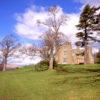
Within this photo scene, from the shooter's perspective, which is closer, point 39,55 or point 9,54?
point 39,55

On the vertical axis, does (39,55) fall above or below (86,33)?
below

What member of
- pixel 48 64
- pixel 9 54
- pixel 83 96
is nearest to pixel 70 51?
Result: pixel 9 54

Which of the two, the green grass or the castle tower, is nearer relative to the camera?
the green grass

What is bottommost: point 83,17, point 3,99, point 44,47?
point 3,99

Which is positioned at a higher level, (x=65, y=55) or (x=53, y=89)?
(x=65, y=55)

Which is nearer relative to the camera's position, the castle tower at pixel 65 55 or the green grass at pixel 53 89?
the green grass at pixel 53 89

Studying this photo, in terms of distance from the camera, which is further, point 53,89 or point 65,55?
point 65,55

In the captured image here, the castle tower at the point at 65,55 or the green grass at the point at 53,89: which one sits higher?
the castle tower at the point at 65,55

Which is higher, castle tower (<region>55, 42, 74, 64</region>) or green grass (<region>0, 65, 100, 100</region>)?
castle tower (<region>55, 42, 74, 64</region>)

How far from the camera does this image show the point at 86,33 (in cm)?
5491

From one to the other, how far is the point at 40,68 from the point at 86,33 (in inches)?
581

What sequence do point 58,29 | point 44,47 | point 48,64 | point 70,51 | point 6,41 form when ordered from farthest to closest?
point 70,51, point 6,41, point 44,47, point 48,64, point 58,29

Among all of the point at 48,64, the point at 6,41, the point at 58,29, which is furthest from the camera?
the point at 6,41

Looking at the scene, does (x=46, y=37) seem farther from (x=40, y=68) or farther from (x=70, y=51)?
(x=70, y=51)
